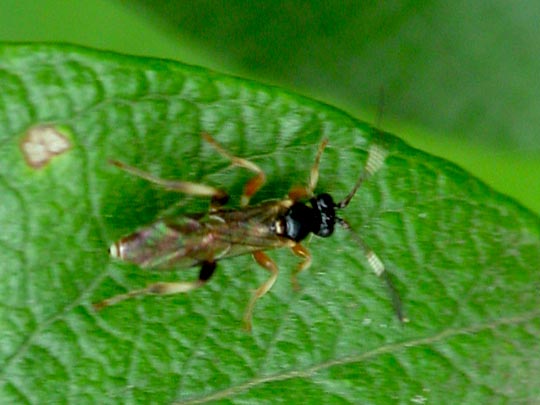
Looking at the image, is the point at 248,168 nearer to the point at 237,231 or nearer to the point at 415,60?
the point at 237,231

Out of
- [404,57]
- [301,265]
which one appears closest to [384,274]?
[301,265]

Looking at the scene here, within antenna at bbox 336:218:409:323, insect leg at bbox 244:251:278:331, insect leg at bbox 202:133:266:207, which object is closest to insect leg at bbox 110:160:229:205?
insect leg at bbox 202:133:266:207

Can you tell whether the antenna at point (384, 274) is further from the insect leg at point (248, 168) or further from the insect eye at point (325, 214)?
the insect leg at point (248, 168)

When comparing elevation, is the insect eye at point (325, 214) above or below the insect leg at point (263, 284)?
above

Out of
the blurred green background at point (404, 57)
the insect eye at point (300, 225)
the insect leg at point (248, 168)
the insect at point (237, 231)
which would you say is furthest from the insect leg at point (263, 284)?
the blurred green background at point (404, 57)

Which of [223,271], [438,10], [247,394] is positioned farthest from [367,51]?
[247,394]

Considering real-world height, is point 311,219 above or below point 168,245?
above
